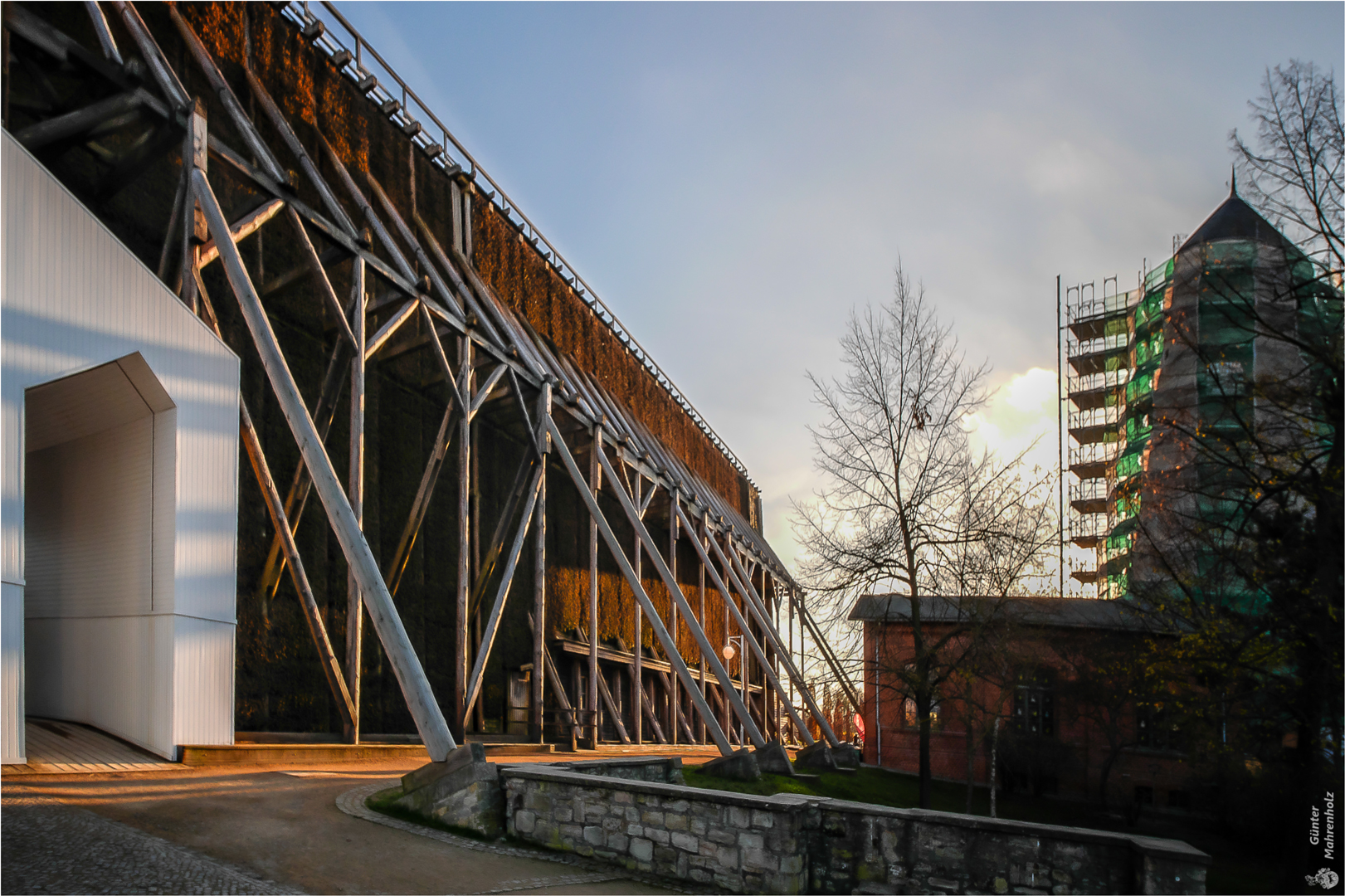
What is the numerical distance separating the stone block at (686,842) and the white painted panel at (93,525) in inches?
208

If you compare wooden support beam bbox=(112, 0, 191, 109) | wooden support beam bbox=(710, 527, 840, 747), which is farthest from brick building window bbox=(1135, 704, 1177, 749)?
wooden support beam bbox=(112, 0, 191, 109)

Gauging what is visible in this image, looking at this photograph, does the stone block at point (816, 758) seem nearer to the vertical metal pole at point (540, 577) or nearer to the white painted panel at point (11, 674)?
the vertical metal pole at point (540, 577)

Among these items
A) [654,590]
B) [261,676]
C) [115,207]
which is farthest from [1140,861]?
[654,590]

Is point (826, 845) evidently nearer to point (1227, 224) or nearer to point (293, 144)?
point (293, 144)

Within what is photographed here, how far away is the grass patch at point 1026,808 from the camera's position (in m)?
13.1

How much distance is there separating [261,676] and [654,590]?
1726cm

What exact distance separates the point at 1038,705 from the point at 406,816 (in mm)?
20619

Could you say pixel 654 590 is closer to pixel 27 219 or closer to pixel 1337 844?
pixel 1337 844

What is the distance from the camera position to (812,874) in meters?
6.96

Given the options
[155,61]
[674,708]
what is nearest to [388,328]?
[155,61]

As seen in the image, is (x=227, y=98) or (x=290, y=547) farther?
(x=227, y=98)

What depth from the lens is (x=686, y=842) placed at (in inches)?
276

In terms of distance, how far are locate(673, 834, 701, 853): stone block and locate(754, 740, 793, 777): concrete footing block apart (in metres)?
7.23

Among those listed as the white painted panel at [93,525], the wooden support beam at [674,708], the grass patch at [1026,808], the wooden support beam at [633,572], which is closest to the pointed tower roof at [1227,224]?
the grass patch at [1026,808]
